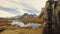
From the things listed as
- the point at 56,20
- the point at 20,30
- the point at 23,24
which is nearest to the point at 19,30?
the point at 20,30

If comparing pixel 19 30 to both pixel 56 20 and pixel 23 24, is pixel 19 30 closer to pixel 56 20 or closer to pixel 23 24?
pixel 23 24

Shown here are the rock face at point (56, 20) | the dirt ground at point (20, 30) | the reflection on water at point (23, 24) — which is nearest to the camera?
the rock face at point (56, 20)

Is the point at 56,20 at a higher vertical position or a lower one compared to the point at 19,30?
higher

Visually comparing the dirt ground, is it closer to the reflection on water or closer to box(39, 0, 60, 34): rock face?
the reflection on water

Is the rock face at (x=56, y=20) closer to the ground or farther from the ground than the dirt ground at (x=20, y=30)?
farther from the ground

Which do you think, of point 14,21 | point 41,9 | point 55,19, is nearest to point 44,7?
point 41,9

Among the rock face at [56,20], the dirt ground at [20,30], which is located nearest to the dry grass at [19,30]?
the dirt ground at [20,30]

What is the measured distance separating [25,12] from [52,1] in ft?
2.06

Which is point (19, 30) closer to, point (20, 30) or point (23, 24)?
point (20, 30)

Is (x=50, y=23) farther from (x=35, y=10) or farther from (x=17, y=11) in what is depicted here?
(x=17, y=11)

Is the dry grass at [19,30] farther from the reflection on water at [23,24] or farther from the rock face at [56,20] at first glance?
the rock face at [56,20]

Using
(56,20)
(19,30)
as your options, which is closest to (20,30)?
(19,30)

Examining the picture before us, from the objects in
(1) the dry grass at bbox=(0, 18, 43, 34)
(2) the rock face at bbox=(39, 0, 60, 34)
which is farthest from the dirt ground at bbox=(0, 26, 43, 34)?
(2) the rock face at bbox=(39, 0, 60, 34)

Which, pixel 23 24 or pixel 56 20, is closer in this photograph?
pixel 56 20
